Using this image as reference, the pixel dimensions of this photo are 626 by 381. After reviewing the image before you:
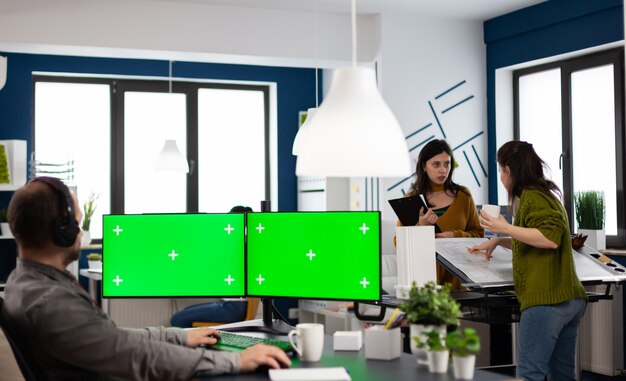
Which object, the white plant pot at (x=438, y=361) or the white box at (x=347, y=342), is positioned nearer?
the white plant pot at (x=438, y=361)

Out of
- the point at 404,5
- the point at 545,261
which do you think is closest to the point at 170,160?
the point at 404,5

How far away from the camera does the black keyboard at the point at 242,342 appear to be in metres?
2.40

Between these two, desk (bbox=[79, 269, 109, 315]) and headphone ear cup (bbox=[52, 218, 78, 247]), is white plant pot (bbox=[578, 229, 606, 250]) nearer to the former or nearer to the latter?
desk (bbox=[79, 269, 109, 315])

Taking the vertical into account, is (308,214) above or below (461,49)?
below

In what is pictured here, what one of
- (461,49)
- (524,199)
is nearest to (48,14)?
(461,49)

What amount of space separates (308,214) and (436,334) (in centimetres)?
79

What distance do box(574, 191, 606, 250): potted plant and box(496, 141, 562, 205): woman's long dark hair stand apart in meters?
2.21

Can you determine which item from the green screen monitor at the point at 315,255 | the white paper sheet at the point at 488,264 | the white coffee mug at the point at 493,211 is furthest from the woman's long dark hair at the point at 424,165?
the green screen monitor at the point at 315,255

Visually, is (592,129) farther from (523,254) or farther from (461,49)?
(523,254)

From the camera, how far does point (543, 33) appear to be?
5.99m

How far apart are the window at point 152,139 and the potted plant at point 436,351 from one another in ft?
17.1

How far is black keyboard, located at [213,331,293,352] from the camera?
240cm

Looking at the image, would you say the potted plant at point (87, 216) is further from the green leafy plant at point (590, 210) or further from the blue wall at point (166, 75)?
the green leafy plant at point (590, 210)

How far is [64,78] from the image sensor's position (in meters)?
7.02
